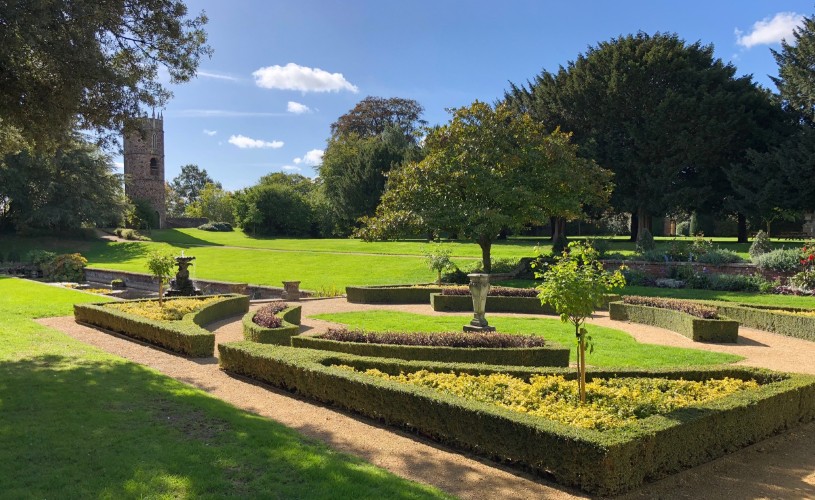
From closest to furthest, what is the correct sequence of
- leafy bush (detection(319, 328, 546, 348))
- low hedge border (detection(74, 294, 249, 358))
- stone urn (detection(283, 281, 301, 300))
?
leafy bush (detection(319, 328, 546, 348)) < low hedge border (detection(74, 294, 249, 358)) < stone urn (detection(283, 281, 301, 300))

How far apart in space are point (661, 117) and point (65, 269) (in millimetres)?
35667

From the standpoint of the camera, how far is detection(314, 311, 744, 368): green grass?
10.7m

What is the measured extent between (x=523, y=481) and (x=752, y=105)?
37799mm

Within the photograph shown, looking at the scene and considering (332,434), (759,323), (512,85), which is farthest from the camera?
(512,85)

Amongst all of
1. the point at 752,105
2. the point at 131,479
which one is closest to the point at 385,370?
the point at 131,479

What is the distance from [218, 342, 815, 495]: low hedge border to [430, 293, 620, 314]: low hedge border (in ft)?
31.9

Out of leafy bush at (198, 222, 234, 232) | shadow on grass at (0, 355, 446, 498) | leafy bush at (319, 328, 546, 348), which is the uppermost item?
leafy bush at (198, 222, 234, 232)

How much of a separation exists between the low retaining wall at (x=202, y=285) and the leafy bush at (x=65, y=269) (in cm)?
109

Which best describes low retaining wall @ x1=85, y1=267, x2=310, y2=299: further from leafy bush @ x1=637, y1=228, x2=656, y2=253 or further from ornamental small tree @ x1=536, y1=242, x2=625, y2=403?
ornamental small tree @ x1=536, y1=242, x2=625, y2=403

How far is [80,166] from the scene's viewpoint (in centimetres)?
4472

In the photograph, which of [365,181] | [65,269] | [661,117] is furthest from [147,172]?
[661,117]

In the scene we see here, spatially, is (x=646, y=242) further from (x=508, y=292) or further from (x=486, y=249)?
(x=508, y=292)

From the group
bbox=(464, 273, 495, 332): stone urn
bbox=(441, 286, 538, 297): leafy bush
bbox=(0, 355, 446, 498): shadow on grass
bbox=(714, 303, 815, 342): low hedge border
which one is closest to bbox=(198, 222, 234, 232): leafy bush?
bbox=(441, 286, 538, 297): leafy bush

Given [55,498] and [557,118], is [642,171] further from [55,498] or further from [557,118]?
[55,498]
